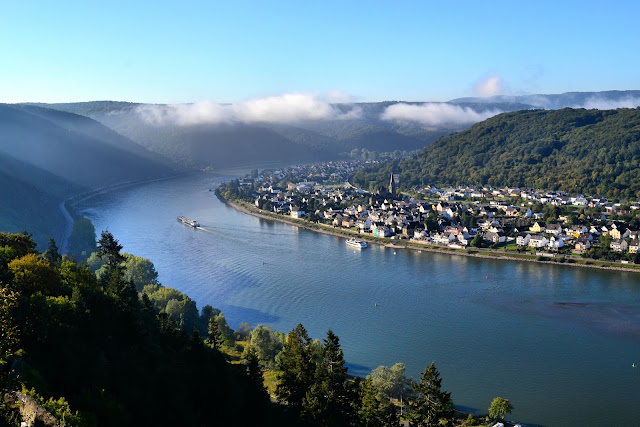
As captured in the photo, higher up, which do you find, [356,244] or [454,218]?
[454,218]

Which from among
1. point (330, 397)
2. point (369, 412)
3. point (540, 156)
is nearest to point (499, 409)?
point (369, 412)

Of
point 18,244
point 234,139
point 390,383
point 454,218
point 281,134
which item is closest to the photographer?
point 18,244

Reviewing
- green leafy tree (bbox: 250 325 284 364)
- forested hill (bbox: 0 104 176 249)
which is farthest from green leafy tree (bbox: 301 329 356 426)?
forested hill (bbox: 0 104 176 249)

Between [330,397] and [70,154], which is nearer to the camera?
[330,397]

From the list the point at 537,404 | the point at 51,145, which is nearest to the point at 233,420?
the point at 537,404

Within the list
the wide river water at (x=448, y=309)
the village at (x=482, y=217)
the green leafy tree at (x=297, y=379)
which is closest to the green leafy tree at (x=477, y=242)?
the village at (x=482, y=217)

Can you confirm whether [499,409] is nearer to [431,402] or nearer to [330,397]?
[431,402]

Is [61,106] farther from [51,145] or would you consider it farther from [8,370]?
[8,370]
